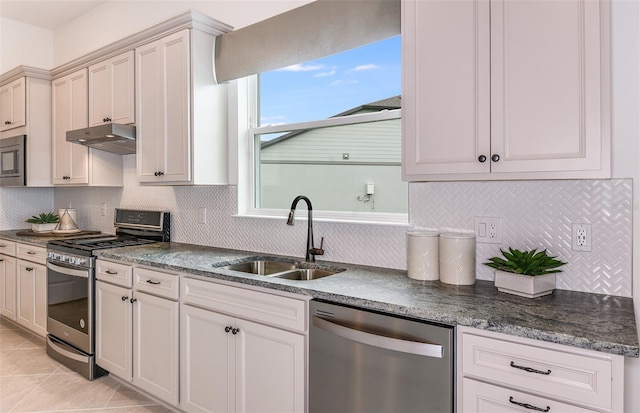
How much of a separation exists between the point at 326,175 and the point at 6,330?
3563 mm

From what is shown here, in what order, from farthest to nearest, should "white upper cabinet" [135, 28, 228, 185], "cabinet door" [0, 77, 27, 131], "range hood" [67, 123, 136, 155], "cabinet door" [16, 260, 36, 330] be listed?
"cabinet door" [0, 77, 27, 131]
"cabinet door" [16, 260, 36, 330]
"range hood" [67, 123, 136, 155]
"white upper cabinet" [135, 28, 228, 185]

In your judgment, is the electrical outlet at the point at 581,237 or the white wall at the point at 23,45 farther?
the white wall at the point at 23,45

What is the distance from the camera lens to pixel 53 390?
9.14 ft

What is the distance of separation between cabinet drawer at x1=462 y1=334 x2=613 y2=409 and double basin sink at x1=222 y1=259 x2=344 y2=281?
0.97 metres

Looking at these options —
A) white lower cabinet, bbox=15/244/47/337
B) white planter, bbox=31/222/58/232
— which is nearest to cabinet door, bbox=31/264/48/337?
white lower cabinet, bbox=15/244/47/337

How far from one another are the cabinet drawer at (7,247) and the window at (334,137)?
245cm

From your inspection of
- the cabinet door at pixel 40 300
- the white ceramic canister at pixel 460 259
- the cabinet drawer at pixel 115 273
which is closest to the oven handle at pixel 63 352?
the cabinet door at pixel 40 300

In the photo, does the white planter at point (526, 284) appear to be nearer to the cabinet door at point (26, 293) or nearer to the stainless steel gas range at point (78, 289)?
the stainless steel gas range at point (78, 289)

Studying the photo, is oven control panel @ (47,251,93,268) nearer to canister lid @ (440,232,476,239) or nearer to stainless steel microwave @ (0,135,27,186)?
stainless steel microwave @ (0,135,27,186)

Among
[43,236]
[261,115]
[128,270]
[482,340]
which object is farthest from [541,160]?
[43,236]

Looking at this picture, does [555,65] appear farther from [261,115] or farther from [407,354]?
[261,115]

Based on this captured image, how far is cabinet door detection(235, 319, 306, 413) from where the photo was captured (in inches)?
71.8

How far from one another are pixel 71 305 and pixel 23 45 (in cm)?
312

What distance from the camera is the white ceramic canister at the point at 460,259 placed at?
6.07 ft
